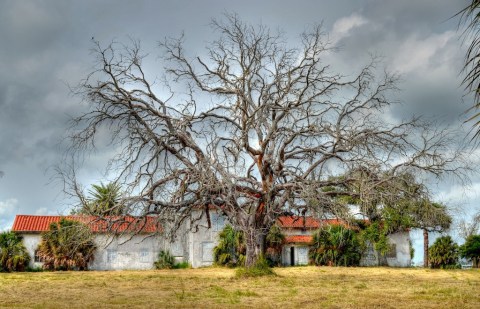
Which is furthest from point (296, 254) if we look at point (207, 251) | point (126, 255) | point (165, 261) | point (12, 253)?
point (12, 253)

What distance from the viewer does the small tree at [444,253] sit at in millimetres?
37625

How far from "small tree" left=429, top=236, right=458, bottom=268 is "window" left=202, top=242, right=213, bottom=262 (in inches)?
595

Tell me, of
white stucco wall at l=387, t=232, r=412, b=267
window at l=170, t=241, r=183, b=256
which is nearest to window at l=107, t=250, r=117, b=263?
window at l=170, t=241, r=183, b=256

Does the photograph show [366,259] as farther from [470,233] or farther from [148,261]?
[148,261]

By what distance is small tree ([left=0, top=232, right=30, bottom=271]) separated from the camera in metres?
34.7

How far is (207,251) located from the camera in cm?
3972

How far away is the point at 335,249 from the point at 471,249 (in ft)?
29.5

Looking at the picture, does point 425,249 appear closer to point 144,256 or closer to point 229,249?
point 229,249

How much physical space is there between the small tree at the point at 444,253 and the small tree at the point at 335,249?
5.01 metres

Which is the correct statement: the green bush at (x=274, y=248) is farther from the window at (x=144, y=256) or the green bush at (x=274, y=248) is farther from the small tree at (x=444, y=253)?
the small tree at (x=444, y=253)

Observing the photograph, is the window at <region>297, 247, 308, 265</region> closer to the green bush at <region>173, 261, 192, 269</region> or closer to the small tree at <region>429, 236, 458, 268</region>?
the green bush at <region>173, 261, 192, 269</region>

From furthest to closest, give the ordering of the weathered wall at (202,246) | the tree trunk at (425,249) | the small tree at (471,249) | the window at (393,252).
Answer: the window at (393,252)
the tree trunk at (425,249)
the weathered wall at (202,246)
the small tree at (471,249)

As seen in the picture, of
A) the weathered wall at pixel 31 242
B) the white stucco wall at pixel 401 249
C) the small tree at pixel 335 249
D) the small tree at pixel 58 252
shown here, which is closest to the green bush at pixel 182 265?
the small tree at pixel 58 252

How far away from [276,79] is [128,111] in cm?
734
